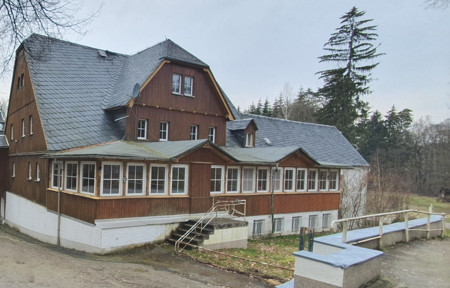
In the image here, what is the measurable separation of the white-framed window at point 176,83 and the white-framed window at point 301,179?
836 centimetres

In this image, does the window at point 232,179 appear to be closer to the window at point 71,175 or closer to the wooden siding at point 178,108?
the wooden siding at point 178,108

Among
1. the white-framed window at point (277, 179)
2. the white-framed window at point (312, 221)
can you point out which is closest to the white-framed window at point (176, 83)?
the white-framed window at point (277, 179)

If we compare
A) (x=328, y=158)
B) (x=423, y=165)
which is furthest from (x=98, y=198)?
(x=423, y=165)

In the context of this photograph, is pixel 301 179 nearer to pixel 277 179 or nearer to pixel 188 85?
pixel 277 179

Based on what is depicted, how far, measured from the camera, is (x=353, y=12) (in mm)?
45531

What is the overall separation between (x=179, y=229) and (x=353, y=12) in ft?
125

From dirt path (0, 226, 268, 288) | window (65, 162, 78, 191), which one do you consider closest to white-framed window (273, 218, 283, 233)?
dirt path (0, 226, 268, 288)

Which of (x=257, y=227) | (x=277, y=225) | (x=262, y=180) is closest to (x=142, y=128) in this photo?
(x=262, y=180)

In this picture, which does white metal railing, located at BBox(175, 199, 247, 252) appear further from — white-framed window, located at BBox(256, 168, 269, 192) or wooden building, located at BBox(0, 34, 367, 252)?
white-framed window, located at BBox(256, 168, 269, 192)

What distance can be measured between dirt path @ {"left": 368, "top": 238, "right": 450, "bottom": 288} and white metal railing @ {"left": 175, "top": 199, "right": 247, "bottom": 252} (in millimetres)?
7737

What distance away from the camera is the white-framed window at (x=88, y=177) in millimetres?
15664

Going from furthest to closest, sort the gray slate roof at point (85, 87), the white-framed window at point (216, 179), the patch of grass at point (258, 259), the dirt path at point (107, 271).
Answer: the gray slate roof at point (85, 87), the white-framed window at point (216, 179), the patch of grass at point (258, 259), the dirt path at point (107, 271)

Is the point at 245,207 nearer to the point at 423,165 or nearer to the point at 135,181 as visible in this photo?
the point at 135,181

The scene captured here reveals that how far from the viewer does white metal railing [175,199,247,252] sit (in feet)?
52.7
